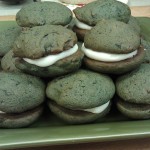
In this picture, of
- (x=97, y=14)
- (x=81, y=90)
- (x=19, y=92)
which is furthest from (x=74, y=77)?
(x=97, y=14)

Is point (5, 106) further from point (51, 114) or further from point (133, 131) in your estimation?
point (133, 131)

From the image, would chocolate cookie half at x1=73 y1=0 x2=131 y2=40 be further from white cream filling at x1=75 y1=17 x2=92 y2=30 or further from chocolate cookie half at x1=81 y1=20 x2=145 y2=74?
chocolate cookie half at x1=81 y1=20 x2=145 y2=74

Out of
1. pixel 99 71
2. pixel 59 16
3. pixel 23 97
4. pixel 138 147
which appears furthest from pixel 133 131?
pixel 59 16

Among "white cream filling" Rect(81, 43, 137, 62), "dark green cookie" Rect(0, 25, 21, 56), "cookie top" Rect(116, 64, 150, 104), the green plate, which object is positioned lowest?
the green plate

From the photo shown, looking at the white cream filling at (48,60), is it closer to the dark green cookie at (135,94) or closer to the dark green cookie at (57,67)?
the dark green cookie at (57,67)

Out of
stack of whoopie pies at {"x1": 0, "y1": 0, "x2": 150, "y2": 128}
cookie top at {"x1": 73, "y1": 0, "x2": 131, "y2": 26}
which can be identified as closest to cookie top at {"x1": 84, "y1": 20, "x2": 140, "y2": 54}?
stack of whoopie pies at {"x1": 0, "y1": 0, "x2": 150, "y2": 128}

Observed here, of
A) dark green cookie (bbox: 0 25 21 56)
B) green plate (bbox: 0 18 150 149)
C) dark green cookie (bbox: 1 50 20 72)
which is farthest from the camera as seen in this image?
dark green cookie (bbox: 0 25 21 56)

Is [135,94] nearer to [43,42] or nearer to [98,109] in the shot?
[98,109]

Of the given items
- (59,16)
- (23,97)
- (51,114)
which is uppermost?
(59,16)
